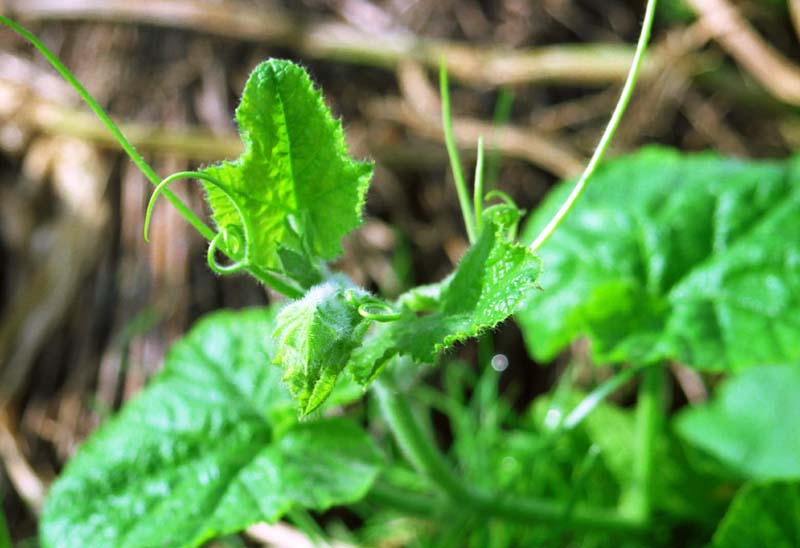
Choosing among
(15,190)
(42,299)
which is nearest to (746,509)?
(42,299)

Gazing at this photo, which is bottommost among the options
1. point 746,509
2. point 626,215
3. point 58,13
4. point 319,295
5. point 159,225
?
point 746,509

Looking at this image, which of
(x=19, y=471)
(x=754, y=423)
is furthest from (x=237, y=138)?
(x=754, y=423)

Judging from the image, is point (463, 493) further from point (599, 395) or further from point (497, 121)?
point (497, 121)

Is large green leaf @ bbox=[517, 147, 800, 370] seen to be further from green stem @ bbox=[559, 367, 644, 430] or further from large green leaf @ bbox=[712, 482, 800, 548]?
large green leaf @ bbox=[712, 482, 800, 548]

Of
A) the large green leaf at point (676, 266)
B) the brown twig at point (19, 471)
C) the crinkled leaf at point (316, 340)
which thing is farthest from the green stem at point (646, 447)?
the brown twig at point (19, 471)

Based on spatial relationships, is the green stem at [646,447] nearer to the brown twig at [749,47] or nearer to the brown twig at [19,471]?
the brown twig at [749,47]

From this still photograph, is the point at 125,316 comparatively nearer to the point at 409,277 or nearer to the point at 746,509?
the point at 409,277
